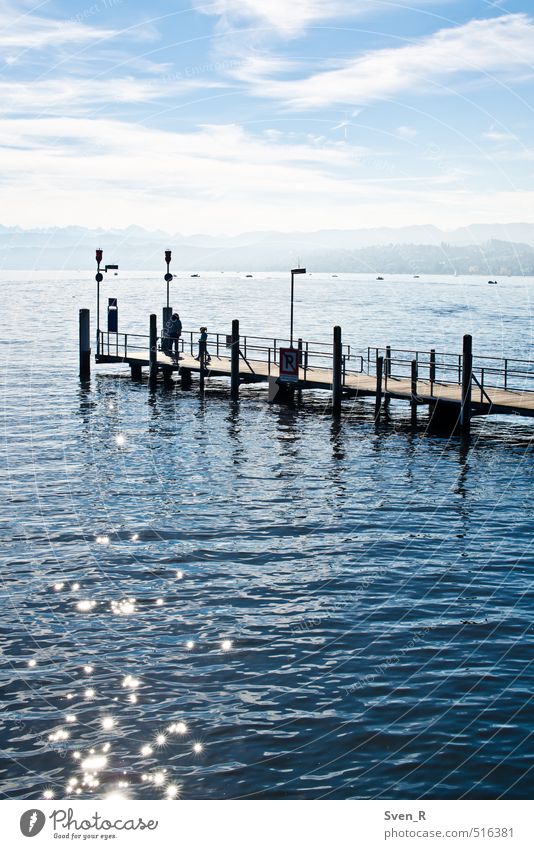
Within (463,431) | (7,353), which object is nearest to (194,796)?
(463,431)

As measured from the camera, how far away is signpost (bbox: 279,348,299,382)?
42250 mm

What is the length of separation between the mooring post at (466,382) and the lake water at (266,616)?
1412 mm

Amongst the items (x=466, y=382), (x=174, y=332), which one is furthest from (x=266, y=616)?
(x=174, y=332)

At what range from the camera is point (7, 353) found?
253 feet

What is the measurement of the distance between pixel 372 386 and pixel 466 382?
6.93 metres

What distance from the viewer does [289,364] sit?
4288 centimetres

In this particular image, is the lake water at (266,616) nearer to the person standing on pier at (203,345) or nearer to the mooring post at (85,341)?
the person standing on pier at (203,345)

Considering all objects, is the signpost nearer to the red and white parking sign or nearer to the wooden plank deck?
the red and white parking sign

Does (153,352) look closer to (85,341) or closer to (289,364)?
(85,341)

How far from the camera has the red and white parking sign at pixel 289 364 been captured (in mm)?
42250

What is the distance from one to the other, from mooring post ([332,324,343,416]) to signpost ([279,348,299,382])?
2.04 m

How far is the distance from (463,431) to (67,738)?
25.5 metres

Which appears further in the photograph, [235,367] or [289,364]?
[235,367]
